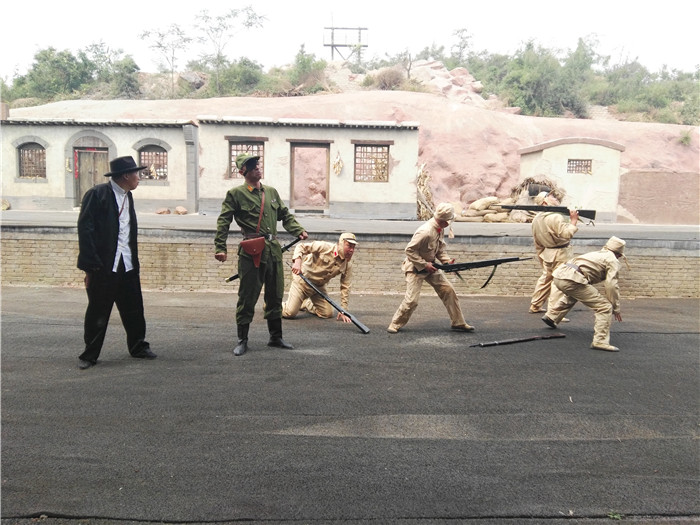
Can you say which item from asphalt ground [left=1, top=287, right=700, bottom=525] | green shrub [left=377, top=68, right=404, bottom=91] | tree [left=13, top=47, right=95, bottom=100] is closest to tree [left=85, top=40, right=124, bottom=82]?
tree [left=13, top=47, right=95, bottom=100]

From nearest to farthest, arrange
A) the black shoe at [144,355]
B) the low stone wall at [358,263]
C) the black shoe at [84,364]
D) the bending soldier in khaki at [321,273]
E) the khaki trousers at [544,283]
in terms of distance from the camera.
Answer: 1. the black shoe at [84,364]
2. the black shoe at [144,355]
3. the bending soldier in khaki at [321,273]
4. the khaki trousers at [544,283]
5. the low stone wall at [358,263]

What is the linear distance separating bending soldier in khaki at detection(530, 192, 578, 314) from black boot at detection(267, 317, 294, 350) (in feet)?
15.0

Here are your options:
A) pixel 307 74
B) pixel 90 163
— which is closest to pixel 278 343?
pixel 90 163

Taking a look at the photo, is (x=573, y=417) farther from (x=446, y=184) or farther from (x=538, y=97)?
(x=538, y=97)

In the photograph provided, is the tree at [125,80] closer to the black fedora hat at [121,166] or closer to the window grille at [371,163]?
the window grille at [371,163]

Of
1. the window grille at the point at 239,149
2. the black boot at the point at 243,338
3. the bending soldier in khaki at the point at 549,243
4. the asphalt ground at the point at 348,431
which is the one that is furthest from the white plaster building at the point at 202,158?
the black boot at the point at 243,338

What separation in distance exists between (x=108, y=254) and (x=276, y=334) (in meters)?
1.96

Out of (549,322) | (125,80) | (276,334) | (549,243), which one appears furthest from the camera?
(125,80)

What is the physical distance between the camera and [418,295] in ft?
22.7

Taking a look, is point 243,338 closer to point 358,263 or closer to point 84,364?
point 84,364

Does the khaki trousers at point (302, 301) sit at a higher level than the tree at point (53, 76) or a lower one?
lower

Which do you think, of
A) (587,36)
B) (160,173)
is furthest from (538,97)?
(160,173)

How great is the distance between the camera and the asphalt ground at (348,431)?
9.50 ft

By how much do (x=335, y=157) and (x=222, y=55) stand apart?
29474mm
